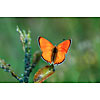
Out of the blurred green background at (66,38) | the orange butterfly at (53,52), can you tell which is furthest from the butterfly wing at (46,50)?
the blurred green background at (66,38)

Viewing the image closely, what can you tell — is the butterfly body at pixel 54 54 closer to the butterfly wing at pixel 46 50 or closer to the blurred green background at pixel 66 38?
the butterfly wing at pixel 46 50

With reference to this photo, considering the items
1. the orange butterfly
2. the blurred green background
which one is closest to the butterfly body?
the orange butterfly

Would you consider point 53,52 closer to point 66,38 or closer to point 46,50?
point 46,50

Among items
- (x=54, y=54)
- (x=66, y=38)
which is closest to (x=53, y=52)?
(x=54, y=54)

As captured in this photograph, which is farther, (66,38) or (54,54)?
(66,38)

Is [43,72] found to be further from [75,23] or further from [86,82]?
[75,23]

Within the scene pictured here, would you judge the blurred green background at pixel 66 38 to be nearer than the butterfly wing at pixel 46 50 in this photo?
No

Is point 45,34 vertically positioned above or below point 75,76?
above

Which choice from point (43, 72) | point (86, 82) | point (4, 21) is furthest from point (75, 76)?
point (4, 21)

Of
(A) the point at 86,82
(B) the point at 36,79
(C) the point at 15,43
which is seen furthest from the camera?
(C) the point at 15,43
